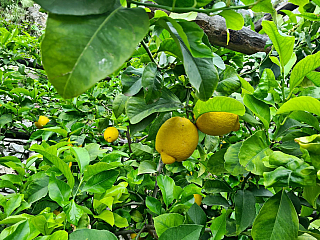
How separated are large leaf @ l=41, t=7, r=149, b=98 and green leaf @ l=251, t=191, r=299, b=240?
382mm

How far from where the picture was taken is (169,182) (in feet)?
1.98

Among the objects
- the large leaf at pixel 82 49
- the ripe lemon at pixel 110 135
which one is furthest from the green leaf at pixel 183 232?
the ripe lemon at pixel 110 135

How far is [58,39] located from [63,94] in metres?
0.05

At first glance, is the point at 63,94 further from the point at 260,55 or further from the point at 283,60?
the point at 260,55

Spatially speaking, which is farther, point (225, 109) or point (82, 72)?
point (225, 109)

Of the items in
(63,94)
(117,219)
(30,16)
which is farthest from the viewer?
(30,16)

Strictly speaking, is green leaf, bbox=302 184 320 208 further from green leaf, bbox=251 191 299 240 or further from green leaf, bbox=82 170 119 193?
green leaf, bbox=82 170 119 193

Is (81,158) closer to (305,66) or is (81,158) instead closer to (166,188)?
(166,188)

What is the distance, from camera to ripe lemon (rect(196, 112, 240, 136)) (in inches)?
19.9

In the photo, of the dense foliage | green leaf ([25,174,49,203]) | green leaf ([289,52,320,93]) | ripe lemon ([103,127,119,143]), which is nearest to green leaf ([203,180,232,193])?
the dense foliage

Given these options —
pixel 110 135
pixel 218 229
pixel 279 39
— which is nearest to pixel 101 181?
pixel 218 229

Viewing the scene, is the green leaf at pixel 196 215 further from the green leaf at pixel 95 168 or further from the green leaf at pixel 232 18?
the green leaf at pixel 232 18

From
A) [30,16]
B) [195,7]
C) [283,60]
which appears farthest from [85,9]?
[30,16]

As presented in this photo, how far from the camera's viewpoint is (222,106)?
17.9 inches
